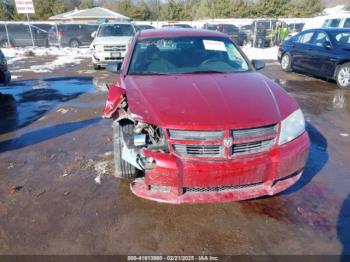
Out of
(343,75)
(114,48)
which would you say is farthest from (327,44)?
(114,48)

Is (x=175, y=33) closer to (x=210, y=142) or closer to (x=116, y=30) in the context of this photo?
(x=210, y=142)

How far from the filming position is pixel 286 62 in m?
11.8

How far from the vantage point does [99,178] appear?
3.92 meters

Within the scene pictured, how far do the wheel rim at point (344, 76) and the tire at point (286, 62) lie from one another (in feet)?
8.96

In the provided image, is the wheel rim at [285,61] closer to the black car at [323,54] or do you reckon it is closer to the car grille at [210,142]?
the black car at [323,54]

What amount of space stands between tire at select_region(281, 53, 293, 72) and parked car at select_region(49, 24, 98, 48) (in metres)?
16.5

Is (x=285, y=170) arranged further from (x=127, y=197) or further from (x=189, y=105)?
(x=127, y=197)

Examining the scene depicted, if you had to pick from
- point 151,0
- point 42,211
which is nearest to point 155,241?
point 42,211

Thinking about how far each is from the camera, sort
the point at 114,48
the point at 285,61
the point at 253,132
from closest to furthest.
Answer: the point at 253,132 < the point at 114,48 < the point at 285,61

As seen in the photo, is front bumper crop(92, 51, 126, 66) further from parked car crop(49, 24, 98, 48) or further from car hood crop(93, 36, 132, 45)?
parked car crop(49, 24, 98, 48)

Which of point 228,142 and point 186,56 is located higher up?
→ point 186,56

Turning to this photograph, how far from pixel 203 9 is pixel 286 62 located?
43.4 m

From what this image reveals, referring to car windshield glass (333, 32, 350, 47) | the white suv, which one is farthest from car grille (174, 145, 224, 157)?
the white suv

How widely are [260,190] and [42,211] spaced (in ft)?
7.27
